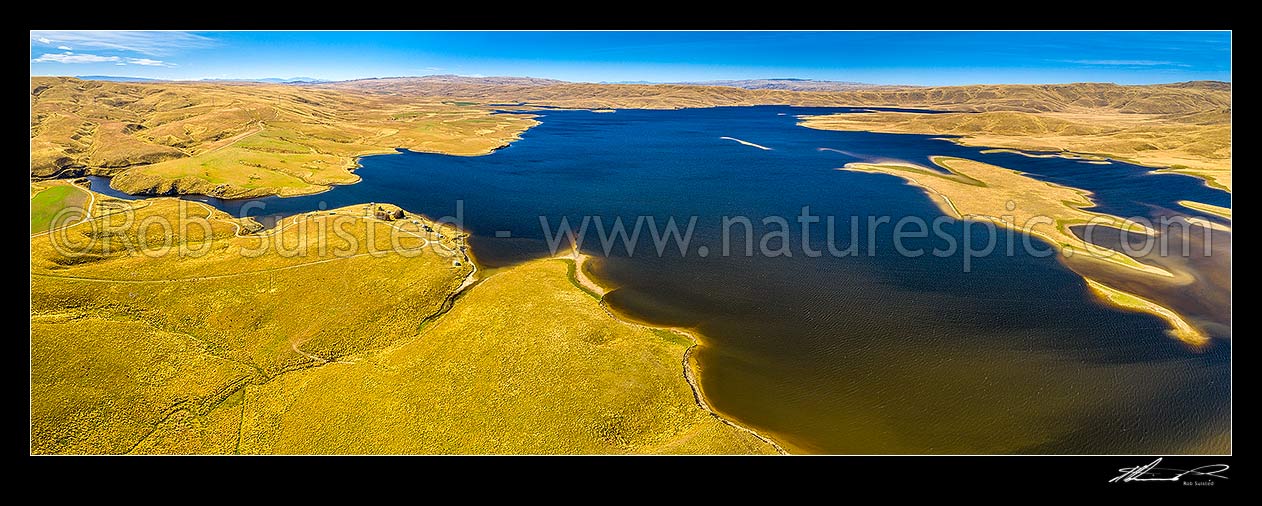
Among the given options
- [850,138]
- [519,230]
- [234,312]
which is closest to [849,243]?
[519,230]

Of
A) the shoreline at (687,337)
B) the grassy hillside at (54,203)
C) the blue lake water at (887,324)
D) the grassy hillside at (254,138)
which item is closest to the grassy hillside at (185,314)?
the grassy hillside at (54,203)

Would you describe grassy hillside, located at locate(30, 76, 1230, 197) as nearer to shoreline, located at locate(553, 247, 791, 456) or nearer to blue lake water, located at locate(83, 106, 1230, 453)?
blue lake water, located at locate(83, 106, 1230, 453)

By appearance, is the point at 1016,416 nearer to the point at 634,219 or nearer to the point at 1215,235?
the point at 634,219

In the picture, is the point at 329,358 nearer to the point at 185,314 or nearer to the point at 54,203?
the point at 185,314

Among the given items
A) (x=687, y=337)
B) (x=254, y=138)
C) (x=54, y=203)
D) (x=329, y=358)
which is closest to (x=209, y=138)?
(x=254, y=138)

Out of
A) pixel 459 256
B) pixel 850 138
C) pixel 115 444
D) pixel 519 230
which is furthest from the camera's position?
pixel 850 138

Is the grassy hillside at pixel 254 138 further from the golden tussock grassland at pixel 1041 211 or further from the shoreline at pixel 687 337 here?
the shoreline at pixel 687 337
